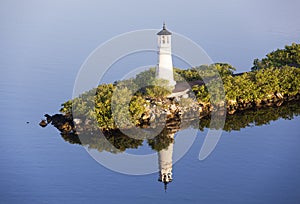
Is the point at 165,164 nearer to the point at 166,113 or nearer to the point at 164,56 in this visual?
the point at 166,113

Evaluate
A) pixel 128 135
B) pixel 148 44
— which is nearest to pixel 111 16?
pixel 148 44

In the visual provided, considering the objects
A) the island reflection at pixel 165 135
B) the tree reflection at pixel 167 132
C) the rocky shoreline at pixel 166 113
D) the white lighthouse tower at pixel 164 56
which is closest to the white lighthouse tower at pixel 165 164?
the island reflection at pixel 165 135

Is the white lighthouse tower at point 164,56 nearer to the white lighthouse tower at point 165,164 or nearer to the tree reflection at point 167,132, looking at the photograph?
the tree reflection at point 167,132

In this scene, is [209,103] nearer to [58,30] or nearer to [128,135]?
[128,135]

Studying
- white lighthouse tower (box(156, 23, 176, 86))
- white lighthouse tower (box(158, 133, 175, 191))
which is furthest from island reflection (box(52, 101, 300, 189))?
white lighthouse tower (box(156, 23, 176, 86))

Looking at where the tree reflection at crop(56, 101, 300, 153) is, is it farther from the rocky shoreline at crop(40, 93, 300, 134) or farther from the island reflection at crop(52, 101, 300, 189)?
the rocky shoreline at crop(40, 93, 300, 134)

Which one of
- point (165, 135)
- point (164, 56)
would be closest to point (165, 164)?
point (165, 135)
